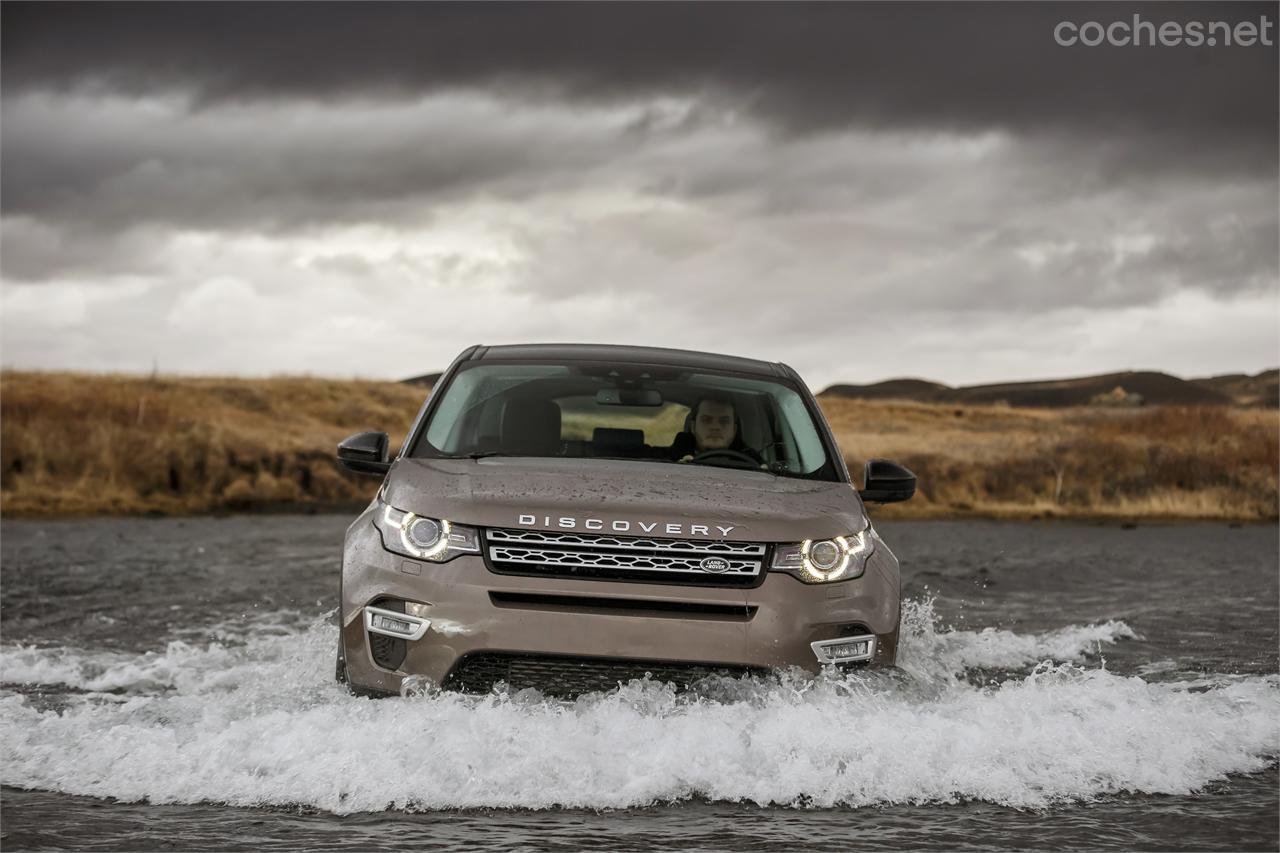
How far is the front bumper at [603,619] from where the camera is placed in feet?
19.4

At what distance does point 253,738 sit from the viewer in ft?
20.6

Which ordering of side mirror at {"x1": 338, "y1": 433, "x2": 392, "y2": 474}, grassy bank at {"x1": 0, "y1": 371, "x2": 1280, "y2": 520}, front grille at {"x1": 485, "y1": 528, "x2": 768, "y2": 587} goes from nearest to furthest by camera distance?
front grille at {"x1": 485, "y1": 528, "x2": 768, "y2": 587}, side mirror at {"x1": 338, "y1": 433, "x2": 392, "y2": 474}, grassy bank at {"x1": 0, "y1": 371, "x2": 1280, "y2": 520}

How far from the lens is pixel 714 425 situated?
775 centimetres

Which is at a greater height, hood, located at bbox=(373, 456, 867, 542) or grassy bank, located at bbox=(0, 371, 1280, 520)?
hood, located at bbox=(373, 456, 867, 542)

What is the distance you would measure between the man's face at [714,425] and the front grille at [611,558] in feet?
5.29

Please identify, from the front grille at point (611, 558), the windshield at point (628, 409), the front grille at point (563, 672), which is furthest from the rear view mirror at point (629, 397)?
the front grille at point (563, 672)

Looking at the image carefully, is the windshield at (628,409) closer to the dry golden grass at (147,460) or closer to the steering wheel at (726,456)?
the steering wheel at (726,456)

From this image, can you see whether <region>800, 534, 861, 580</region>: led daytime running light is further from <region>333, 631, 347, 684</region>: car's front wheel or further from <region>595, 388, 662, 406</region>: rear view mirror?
<region>333, 631, 347, 684</region>: car's front wheel

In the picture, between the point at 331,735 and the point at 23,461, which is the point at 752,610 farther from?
the point at 23,461

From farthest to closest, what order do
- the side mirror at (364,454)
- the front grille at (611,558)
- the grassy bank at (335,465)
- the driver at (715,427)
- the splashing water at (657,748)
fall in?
the grassy bank at (335,465) → the driver at (715,427) → the side mirror at (364,454) → the front grille at (611,558) → the splashing water at (657,748)

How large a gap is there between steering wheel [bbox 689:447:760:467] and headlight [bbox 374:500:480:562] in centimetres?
155

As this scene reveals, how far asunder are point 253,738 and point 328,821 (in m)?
0.94

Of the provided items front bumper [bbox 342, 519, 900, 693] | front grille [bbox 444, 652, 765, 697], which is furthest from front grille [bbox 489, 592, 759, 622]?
front grille [bbox 444, 652, 765, 697]

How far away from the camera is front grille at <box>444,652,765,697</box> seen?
5957 millimetres
